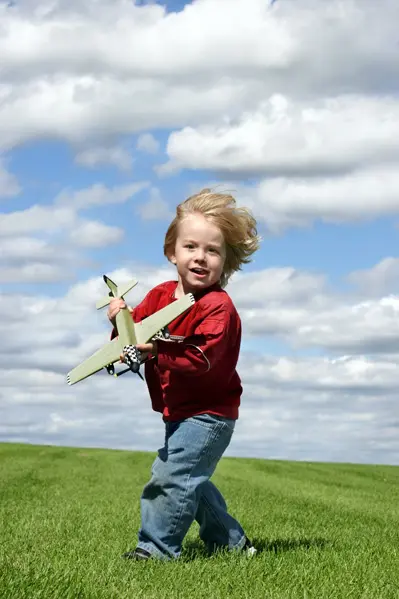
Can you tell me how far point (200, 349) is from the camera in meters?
6.27

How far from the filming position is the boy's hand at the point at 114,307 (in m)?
6.48

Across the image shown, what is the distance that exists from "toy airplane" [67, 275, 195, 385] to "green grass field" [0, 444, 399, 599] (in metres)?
1.47

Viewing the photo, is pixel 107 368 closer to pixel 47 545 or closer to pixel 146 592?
pixel 146 592

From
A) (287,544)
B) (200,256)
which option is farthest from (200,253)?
(287,544)

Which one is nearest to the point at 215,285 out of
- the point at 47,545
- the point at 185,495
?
the point at 185,495

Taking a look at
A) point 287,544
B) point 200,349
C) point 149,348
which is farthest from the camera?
point 287,544

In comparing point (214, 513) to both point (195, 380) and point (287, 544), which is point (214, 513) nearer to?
point (287, 544)

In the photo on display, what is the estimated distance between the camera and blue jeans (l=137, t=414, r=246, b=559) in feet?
21.8

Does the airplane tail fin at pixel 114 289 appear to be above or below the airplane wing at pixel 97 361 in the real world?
above

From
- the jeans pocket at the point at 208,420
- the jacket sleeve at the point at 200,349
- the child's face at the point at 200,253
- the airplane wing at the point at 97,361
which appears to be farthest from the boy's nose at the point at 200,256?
the jeans pocket at the point at 208,420

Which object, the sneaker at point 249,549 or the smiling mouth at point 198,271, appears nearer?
the smiling mouth at point 198,271

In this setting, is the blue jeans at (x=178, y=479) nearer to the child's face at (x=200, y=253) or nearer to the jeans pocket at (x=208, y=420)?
the jeans pocket at (x=208, y=420)

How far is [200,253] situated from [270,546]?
298cm

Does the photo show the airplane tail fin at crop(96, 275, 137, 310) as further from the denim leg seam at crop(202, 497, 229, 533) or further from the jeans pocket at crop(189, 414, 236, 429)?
the denim leg seam at crop(202, 497, 229, 533)
